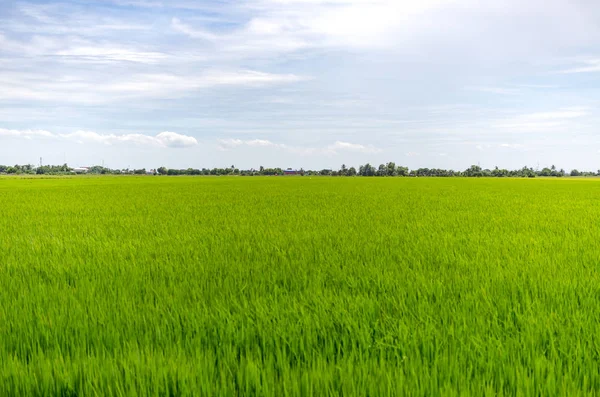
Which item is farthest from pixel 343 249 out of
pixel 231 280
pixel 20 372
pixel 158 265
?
pixel 20 372

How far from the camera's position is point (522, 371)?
7.21 ft

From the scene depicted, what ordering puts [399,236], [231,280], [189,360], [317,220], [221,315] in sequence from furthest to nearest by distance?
[317,220]
[399,236]
[231,280]
[221,315]
[189,360]

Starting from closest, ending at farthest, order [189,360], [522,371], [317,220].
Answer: [522,371]
[189,360]
[317,220]

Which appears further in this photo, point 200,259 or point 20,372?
point 200,259

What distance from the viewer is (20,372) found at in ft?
7.31

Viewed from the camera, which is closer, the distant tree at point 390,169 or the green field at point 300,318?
the green field at point 300,318

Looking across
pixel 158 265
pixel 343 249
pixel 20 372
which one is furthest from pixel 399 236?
pixel 20 372

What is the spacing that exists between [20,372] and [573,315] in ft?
12.7

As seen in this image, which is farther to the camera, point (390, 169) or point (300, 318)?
point (390, 169)

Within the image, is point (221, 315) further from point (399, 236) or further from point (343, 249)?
point (399, 236)

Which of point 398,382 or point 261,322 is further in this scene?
point 261,322

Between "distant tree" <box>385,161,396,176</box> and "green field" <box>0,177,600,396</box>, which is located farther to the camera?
"distant tree" <box>385,161,396,176</box>

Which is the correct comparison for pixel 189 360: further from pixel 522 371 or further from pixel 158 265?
pixel 158 265

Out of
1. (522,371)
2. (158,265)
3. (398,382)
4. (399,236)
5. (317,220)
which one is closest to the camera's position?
(398,382)
